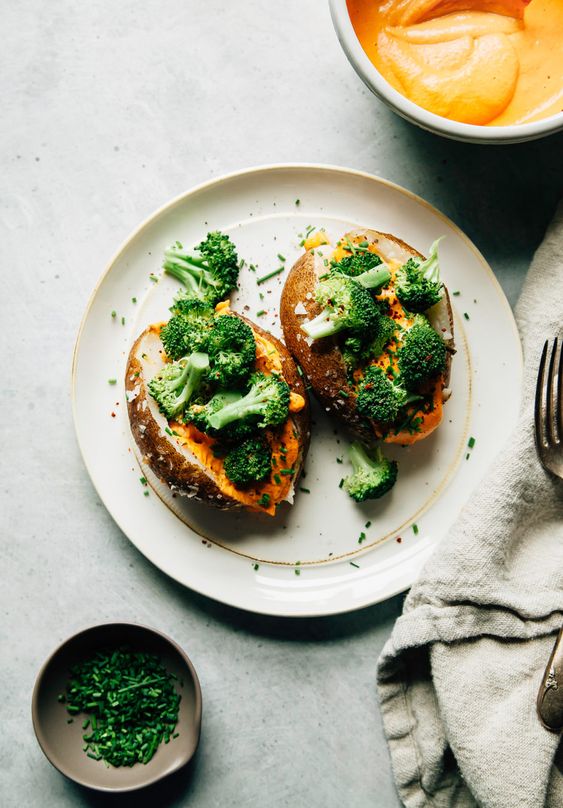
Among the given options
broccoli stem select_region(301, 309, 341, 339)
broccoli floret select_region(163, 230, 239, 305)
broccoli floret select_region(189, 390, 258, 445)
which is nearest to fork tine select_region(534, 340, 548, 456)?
broccoli stem select_region(301, 309, 341, 339)

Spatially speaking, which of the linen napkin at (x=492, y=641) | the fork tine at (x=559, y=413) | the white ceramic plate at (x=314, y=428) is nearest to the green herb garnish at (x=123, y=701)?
the white ceramic plate at (x=314, y=428)

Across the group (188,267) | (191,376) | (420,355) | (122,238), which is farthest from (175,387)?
(420,355)

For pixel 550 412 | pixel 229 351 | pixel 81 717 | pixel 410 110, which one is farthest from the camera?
pixel 81 717

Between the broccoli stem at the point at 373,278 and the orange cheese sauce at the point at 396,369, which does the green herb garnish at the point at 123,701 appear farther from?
the broccoli stem at the point at 373,278

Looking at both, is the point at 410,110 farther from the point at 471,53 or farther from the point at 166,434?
the point at 166,434

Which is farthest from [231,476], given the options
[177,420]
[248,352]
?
[248,352]

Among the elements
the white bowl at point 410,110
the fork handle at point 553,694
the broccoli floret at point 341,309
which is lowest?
the fork handle at point 553,694
